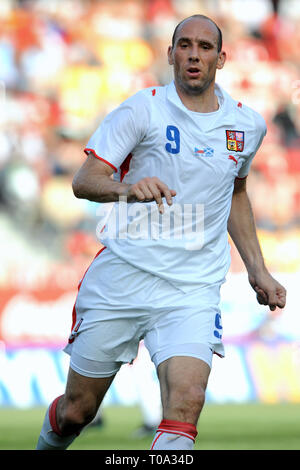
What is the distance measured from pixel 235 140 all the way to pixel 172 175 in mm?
415

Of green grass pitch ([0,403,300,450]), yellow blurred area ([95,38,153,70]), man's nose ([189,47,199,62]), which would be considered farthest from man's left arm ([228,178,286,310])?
yellow blurred area ([95,38,153,70])

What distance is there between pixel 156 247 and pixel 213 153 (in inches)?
20.8

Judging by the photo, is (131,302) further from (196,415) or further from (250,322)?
(250,322)

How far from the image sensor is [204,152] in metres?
4.47

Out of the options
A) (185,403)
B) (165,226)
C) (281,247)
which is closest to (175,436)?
(185,403)

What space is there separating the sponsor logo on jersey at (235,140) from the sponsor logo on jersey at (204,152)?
125 mm

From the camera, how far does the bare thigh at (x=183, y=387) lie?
4.02m

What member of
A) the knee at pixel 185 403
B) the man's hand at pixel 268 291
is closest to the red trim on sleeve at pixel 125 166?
the man's hand at pixel 268 291

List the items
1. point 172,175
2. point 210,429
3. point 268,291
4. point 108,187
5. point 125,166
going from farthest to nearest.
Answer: point 210,429 → point 268,291 → point 125,166 → point 172,175 → point 108,187

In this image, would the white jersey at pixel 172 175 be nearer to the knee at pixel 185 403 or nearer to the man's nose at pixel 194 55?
the man's nose at pixel 194 55

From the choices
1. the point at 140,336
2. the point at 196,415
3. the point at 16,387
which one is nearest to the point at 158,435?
the point at 196,415

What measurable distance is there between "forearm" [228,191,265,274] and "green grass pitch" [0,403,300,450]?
2.37 meters

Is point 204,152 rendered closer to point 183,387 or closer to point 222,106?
point 222,106

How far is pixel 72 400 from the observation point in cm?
472
